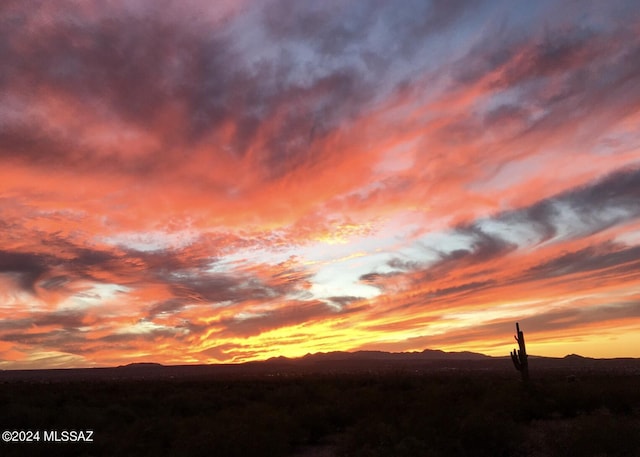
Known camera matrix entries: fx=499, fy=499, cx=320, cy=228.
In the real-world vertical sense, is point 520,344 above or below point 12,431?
above

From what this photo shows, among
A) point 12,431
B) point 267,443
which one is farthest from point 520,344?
point 12,431

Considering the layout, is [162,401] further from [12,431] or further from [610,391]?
[610,391]

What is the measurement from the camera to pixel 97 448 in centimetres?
1789

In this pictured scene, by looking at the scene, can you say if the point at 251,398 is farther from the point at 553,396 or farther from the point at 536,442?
the point at 536,442

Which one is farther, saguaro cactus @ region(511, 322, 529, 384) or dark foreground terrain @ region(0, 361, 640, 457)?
saguaro cactus @ region(511, 322, 529, 384)

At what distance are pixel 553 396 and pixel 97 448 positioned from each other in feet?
69.2

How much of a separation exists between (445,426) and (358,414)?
23.7ft

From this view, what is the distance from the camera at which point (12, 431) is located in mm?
20594

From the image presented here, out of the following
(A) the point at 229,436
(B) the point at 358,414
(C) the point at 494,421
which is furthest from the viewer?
(B) the point at 358,414

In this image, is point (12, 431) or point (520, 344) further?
point (520, 344)

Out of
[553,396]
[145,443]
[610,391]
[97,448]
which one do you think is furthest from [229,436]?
[610,391]

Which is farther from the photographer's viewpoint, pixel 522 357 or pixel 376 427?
pixel 522 357

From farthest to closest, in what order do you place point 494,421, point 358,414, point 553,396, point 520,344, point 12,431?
point 520,344
point 553,396
point 358,414
point 12,431
point 494,421

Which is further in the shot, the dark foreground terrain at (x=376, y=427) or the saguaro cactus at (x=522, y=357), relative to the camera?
the saguaro cactus at (x=522, y=357)
